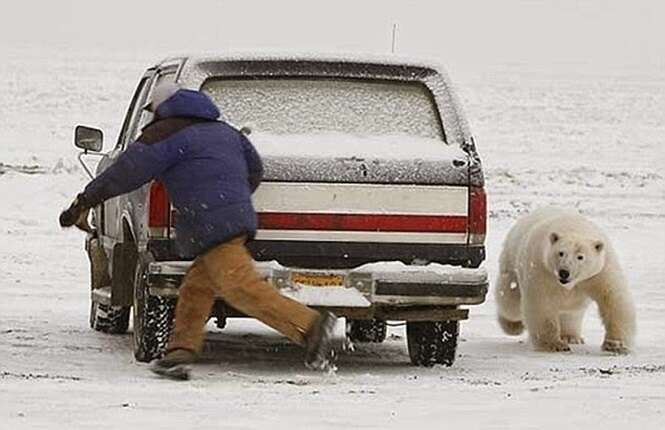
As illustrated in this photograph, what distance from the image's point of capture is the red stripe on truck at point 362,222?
8969 mm

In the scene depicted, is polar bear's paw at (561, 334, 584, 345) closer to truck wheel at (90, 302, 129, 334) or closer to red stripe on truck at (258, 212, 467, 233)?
red stripe on truck at (258, 212, 467, 233)

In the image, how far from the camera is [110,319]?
11461mm

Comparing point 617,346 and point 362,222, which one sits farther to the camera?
point 617,346

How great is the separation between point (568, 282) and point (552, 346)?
45 centimetres

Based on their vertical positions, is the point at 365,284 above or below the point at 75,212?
below

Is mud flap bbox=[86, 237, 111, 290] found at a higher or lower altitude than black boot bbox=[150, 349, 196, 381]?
lower

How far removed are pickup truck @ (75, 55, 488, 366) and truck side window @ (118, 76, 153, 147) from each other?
48.5 inches

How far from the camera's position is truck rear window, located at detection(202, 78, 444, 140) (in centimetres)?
938

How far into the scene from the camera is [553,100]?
60531mm

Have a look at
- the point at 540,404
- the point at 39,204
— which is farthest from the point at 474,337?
the point at 39,204

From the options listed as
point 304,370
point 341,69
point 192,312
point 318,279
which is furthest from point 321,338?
point 341,69

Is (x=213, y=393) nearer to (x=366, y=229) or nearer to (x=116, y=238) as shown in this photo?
(x=366, y=229)

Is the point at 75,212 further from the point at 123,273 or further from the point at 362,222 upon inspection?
the point at 362,222

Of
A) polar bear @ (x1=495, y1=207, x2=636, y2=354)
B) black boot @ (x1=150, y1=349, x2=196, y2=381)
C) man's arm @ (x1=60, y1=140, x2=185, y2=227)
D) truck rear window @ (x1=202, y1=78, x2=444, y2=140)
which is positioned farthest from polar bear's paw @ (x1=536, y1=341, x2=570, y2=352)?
man's arm @ (x1=60, y1=140, x2=185, y2=227)
